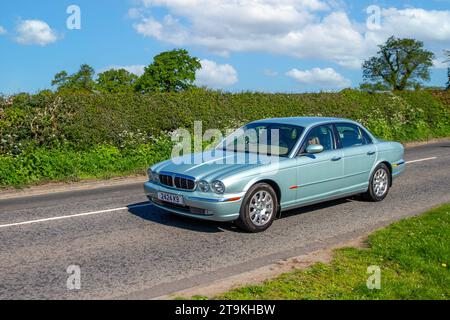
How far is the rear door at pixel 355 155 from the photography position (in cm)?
855

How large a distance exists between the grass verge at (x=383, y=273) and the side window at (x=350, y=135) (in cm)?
221

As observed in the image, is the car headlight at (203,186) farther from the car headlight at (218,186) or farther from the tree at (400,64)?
the tree at (400,64)

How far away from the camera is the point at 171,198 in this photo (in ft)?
23.7

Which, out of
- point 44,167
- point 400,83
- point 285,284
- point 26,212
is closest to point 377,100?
point 44,167

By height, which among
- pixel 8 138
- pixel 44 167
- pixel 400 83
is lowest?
pixel 44 167

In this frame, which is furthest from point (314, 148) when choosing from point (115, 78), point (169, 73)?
point (115, 78)

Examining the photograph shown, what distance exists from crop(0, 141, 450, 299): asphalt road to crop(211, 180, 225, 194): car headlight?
718mm

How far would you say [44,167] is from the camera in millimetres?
12734

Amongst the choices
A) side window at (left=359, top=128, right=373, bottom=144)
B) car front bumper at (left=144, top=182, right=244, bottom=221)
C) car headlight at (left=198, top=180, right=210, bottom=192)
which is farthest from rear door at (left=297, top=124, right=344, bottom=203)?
car headlight at (left=198, top=180, right=210, bottom=192)

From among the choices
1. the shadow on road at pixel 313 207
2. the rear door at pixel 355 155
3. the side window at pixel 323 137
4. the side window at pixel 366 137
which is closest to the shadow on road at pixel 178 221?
the shadow on road at pixel 313 207

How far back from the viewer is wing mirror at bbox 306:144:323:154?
25.2 ft

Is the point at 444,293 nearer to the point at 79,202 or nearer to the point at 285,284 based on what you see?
the point at 285,284

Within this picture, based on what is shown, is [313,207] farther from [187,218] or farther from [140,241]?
[140,241]
